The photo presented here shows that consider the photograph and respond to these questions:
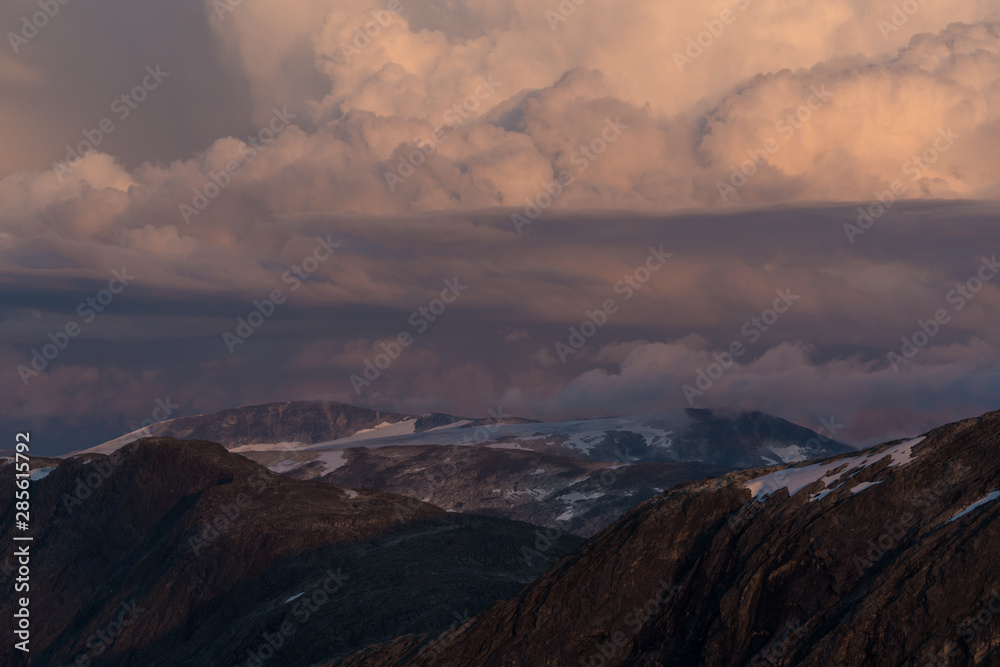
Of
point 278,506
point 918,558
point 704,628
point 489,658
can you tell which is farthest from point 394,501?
point 918,558

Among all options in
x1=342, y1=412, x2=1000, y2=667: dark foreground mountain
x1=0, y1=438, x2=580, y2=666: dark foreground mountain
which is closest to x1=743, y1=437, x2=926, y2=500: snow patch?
x1=342, y1=412, x2=1000, y2=667: dark foreground mountain

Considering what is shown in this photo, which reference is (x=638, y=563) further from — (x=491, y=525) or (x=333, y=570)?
(x=491, y=525)

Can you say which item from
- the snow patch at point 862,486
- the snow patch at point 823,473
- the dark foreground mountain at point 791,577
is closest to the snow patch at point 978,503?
the dark foreground mountain at point 791,577

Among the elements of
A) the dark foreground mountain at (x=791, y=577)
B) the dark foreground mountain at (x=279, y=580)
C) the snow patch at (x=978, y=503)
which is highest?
the snow patch at (x=978, y=503)

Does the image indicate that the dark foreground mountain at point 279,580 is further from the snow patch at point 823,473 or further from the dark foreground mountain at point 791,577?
the snow patch at point 823,473

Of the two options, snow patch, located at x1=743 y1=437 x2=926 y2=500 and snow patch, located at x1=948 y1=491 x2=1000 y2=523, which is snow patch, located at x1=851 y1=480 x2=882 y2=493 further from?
snow patch, located at x1=948 y1=491 x2=1000 y2=523

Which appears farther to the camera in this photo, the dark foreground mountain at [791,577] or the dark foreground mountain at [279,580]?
the dark foreground mountain at [279,580]
